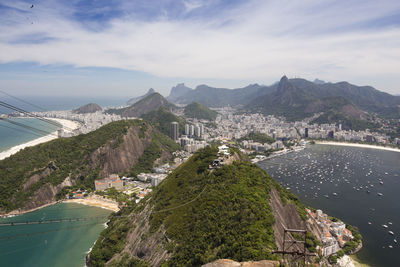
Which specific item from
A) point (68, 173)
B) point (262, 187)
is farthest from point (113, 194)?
point (262, 187)

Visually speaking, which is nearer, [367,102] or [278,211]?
[278,211]

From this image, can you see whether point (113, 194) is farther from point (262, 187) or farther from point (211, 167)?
point (262, 187)

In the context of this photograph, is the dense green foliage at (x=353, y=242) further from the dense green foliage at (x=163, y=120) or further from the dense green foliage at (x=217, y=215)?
the dense green foliage at (x=163, y=120)

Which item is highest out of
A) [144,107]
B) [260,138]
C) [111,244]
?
[144,107]

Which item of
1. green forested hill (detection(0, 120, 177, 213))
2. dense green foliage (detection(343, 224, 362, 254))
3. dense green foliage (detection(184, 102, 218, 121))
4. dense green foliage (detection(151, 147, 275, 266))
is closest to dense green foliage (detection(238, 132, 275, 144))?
green forested hill (detection(0, 120, 177, 213))

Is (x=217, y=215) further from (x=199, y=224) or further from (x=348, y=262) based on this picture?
(x=348, y=262)

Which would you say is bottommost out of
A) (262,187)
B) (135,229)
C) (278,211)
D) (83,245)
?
(83,245)

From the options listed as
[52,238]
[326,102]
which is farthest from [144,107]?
[52,238]

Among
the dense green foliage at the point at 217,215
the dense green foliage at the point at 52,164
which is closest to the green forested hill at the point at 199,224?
the dense green foliage at the point at 217,215
